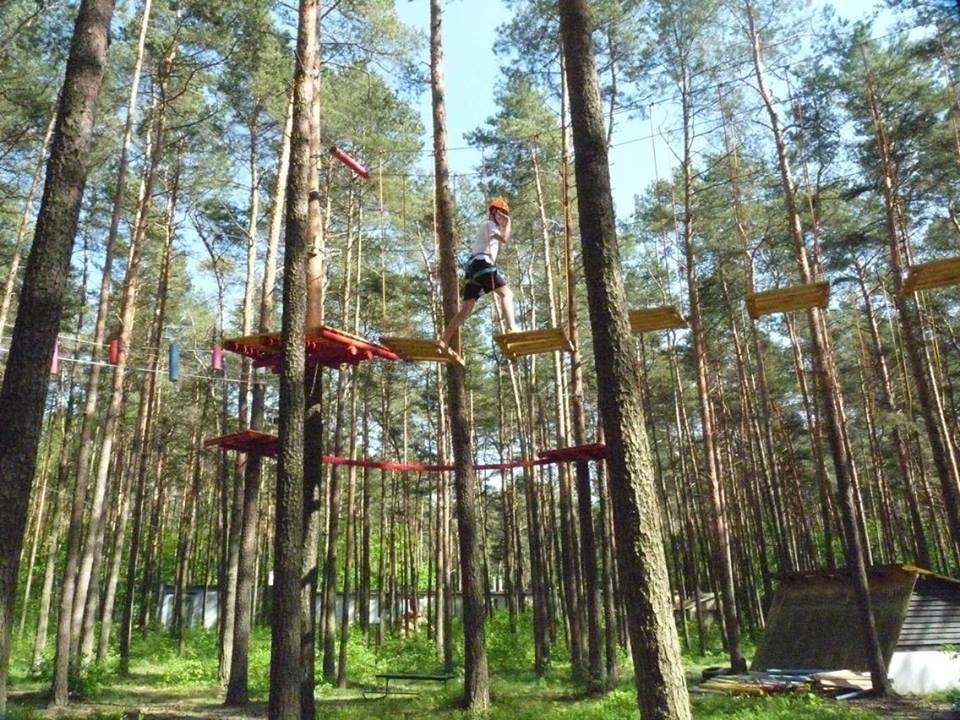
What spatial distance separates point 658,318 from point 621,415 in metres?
2.74

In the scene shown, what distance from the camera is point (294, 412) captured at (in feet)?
19.2

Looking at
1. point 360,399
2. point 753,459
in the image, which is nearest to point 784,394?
point 753,459

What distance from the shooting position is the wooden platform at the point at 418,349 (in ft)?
21.6

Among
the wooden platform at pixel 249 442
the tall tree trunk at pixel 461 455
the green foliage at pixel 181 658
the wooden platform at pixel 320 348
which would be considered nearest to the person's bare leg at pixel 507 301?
the wooden platform at pixel 320 348

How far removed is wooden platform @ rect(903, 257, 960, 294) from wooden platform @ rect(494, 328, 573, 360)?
302cm

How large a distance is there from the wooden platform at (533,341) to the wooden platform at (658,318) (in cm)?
66

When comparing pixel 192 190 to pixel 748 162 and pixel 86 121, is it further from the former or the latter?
pixel 748 162

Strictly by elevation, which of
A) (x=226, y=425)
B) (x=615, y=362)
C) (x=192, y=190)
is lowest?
(x=615, y=362)

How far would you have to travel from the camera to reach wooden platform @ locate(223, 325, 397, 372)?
253 inches

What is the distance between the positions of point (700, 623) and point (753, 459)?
4293 millimetres

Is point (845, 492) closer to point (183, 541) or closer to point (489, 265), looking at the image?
point (489, 265)

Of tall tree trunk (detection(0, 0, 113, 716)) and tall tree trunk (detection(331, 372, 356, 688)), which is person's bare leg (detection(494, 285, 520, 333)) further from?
tall tree trunk (detection(331, 372, 356, 688))

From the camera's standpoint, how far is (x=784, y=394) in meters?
21.9

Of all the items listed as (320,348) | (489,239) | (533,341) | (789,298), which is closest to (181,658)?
(320,348)
